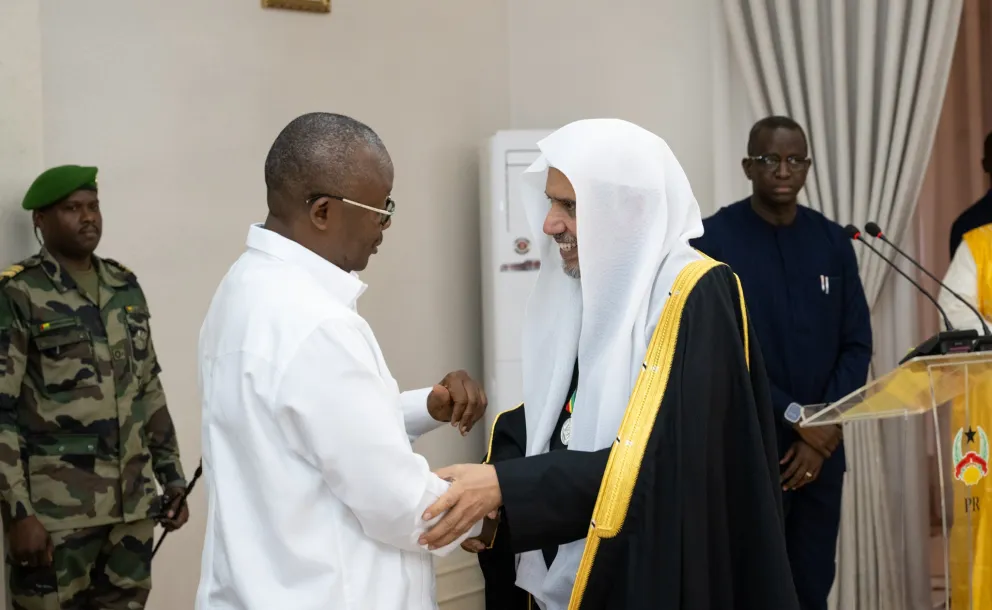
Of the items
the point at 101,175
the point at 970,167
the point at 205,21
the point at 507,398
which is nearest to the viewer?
the point at 101,175

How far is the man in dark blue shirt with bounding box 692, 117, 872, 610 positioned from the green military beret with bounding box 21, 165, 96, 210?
2.22 m

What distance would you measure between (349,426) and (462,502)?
332 mm

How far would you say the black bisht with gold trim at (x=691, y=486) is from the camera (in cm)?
201

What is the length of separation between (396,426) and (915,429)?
3.87 metres

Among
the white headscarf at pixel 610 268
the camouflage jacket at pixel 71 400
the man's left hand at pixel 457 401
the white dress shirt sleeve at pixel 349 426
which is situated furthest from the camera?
the camouflage jacket at pixel 71 400

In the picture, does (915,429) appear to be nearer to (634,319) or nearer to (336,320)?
(634,319)

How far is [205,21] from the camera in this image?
4566mm

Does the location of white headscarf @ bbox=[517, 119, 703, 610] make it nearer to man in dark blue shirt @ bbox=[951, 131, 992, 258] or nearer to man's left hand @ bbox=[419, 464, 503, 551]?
man's left hand @ bbox=[419, 464, 503, 551]

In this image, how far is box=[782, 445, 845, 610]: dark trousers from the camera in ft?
12.1

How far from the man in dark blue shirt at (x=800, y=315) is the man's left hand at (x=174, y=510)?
2.09 meters

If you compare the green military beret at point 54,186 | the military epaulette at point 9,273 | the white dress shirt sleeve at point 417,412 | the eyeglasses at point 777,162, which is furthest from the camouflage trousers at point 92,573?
the eyeglasses at point 777,162

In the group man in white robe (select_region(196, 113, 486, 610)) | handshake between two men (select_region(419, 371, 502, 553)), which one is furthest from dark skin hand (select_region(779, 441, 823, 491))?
man in white robe (select_region(196, 113, 486, 610))

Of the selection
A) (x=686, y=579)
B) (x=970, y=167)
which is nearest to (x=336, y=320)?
(x=686, y=579)

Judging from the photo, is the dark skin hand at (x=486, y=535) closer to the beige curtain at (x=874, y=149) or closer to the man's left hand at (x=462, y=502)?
the man's left hand at (x=462, y=502)
